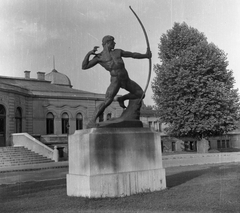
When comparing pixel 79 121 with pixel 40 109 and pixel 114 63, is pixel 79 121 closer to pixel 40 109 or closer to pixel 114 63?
pixel 40 109

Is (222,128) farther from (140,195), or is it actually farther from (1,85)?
(140,195)

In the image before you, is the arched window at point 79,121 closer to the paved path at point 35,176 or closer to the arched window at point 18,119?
the arched window at point 18,119

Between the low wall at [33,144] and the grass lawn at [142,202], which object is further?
the low wall at [33,144]

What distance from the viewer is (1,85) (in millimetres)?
29906

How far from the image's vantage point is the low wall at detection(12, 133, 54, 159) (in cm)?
2736

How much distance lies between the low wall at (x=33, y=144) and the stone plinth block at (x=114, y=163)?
64.5 feet

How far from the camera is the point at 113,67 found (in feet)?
28.7

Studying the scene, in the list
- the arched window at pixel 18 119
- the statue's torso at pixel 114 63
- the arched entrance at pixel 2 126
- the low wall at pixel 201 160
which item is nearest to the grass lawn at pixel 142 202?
the statue's torso at pixel 114 63

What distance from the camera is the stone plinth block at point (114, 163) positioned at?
303 inches

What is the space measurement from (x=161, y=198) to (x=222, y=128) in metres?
22.9

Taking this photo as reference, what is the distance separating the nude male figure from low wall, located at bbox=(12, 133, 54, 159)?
19.5 meters

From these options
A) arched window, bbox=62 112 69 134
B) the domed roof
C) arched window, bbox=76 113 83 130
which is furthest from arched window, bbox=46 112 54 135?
the domed roof

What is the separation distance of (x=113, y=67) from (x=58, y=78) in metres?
41.7

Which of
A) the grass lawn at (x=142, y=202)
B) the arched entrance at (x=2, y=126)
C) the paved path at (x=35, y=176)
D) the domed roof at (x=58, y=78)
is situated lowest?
the paved path at (x=35, y=176)
